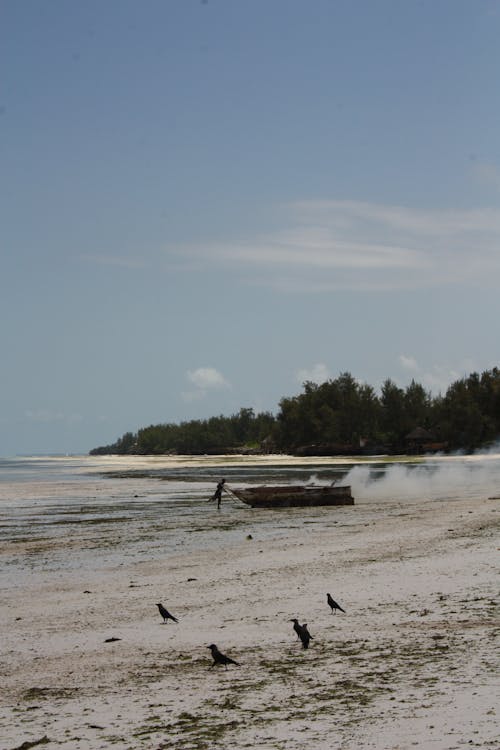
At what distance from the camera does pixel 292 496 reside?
4656 cm

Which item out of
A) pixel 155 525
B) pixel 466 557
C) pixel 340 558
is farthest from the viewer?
pixel 155 525

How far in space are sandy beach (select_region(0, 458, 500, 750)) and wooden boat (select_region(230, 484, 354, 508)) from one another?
2009 cm

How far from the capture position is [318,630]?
14633 millimetres

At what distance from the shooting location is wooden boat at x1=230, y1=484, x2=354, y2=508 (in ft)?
151

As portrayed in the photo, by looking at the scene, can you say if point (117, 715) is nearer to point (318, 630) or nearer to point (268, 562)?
point (318, 630)

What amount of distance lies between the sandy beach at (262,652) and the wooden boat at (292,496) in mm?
20094

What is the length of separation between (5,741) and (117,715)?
135cm

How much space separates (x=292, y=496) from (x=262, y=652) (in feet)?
109

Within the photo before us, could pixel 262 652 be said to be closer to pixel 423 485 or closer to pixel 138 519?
pixel 138 519

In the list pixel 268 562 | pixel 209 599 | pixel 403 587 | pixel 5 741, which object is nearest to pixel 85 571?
pixel 268 562

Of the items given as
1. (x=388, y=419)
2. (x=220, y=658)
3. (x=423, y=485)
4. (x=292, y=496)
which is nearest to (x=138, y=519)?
(x=292, y=496)

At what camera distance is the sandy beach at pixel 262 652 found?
32.1 feet

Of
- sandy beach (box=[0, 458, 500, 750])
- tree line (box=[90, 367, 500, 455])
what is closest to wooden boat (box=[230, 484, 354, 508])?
sandy beach (box=[0, 458, 500, 750])

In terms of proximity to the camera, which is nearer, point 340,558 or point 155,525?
point 340,558
